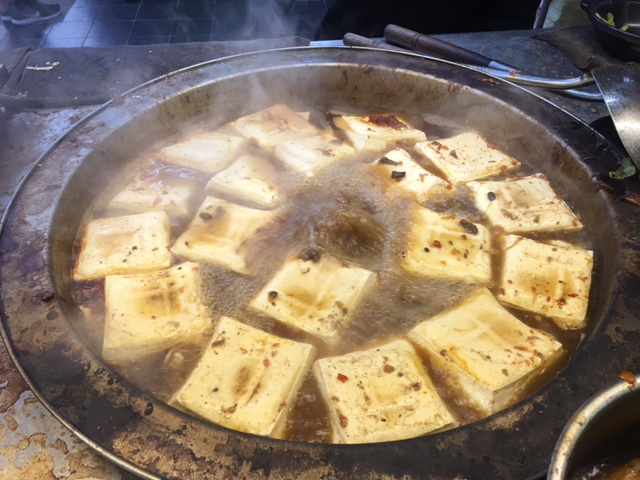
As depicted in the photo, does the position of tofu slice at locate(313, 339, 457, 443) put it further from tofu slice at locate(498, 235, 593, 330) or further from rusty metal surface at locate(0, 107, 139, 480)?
rusty metal surface at locate(0, 107, 139, 480)

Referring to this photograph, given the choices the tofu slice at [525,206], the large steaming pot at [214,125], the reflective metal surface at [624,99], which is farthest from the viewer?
the tofu slice at [525,206]

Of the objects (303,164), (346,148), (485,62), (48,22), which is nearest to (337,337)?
(303,164)

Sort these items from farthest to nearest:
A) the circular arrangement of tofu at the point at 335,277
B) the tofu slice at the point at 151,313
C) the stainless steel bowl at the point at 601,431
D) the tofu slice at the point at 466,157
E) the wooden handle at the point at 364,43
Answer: the wooden handle at the point at 364,43, the tofu slice at the point at 466,157, the tofu slice at the point at 151,313, the circular arrangement of tofu at the point at 335,277, the stainless steel bowl at the point at 601,431

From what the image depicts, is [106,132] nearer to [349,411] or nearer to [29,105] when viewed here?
[29,105]

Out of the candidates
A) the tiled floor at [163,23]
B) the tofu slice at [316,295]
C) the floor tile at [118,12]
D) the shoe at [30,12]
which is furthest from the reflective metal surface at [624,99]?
the shoe at [30,12]

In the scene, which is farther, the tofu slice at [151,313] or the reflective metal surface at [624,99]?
the reflective metal surface at [624,99]

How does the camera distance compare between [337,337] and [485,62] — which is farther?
[485,62]

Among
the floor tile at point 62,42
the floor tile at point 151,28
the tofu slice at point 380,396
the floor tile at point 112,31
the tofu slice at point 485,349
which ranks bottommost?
the floor tile at point 62,42

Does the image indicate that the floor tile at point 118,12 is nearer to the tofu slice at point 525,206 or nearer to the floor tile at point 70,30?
the floor tile at point 70,30
